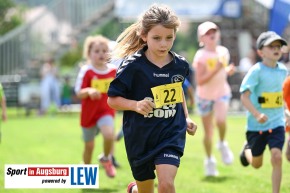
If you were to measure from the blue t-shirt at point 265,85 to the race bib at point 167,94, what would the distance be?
1.93 m

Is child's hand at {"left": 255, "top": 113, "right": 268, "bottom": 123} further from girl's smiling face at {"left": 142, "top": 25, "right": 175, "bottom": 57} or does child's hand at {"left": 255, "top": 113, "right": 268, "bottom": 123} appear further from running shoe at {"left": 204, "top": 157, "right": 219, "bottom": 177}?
running shoe at {"left": 204, "top": 157, "right": 219, "bottom": 177}

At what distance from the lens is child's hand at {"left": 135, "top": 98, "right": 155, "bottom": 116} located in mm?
6379

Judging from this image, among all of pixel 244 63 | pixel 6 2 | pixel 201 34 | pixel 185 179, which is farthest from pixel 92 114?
pixel 244 63

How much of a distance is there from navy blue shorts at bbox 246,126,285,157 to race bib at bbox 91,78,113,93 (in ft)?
7.89

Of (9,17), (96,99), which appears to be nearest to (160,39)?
(96,99)

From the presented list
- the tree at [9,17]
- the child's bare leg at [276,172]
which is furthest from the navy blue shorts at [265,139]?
the tree at [9,17]

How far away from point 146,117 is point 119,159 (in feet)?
22.0

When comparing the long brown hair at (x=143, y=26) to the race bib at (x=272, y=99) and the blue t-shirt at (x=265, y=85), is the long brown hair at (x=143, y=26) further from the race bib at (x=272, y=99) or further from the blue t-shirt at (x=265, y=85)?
the race bib at (x=272, y=99)

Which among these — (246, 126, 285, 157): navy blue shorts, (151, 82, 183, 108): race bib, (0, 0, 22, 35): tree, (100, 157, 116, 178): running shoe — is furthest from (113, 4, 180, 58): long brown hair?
(0, 0, 22, 35): tree

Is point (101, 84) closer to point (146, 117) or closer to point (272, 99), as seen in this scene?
point (272, 99)

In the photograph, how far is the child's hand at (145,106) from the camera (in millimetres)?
6379

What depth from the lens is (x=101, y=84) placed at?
10531mm

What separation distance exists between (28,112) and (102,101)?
18.2 metres

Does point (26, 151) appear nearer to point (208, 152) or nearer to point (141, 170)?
point (208, 152)
